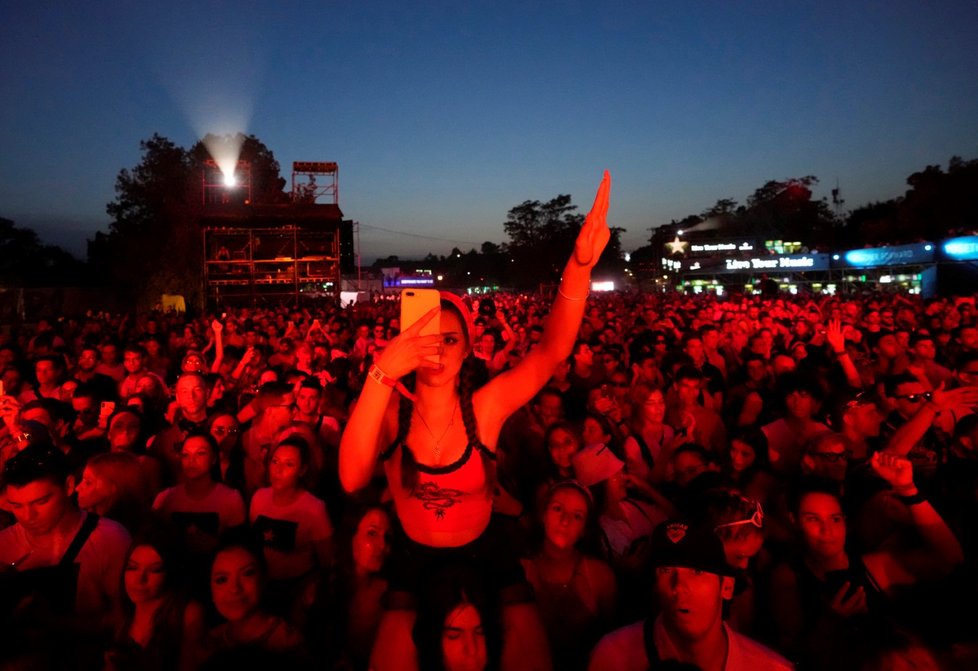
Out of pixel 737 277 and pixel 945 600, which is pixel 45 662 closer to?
pixel 945 600

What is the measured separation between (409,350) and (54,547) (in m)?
1.99

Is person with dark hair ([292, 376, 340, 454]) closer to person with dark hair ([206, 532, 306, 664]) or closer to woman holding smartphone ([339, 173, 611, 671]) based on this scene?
person with dark hair ([206, 532, 306, 664])

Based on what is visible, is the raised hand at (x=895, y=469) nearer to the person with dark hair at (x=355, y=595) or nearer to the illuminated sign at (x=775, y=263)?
the person with dark hair at (x=355, y=595)

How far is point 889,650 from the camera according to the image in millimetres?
1667

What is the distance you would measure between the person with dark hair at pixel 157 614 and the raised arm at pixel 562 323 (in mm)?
1487

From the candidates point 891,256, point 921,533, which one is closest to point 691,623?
point 921,533

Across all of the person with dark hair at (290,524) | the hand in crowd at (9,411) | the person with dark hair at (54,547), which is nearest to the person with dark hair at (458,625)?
the person with dark hair at (290,524)

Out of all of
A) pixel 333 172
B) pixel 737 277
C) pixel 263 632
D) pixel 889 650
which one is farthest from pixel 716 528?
pixel 737 277

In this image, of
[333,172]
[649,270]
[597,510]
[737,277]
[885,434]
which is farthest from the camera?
[649,270]

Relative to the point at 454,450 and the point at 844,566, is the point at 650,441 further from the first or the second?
the point at 454,450

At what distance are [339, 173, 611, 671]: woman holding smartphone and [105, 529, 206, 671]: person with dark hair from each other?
2.85 feet

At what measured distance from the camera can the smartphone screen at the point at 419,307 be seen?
186cm

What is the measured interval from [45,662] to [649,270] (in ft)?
202

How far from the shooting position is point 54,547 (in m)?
2.57
